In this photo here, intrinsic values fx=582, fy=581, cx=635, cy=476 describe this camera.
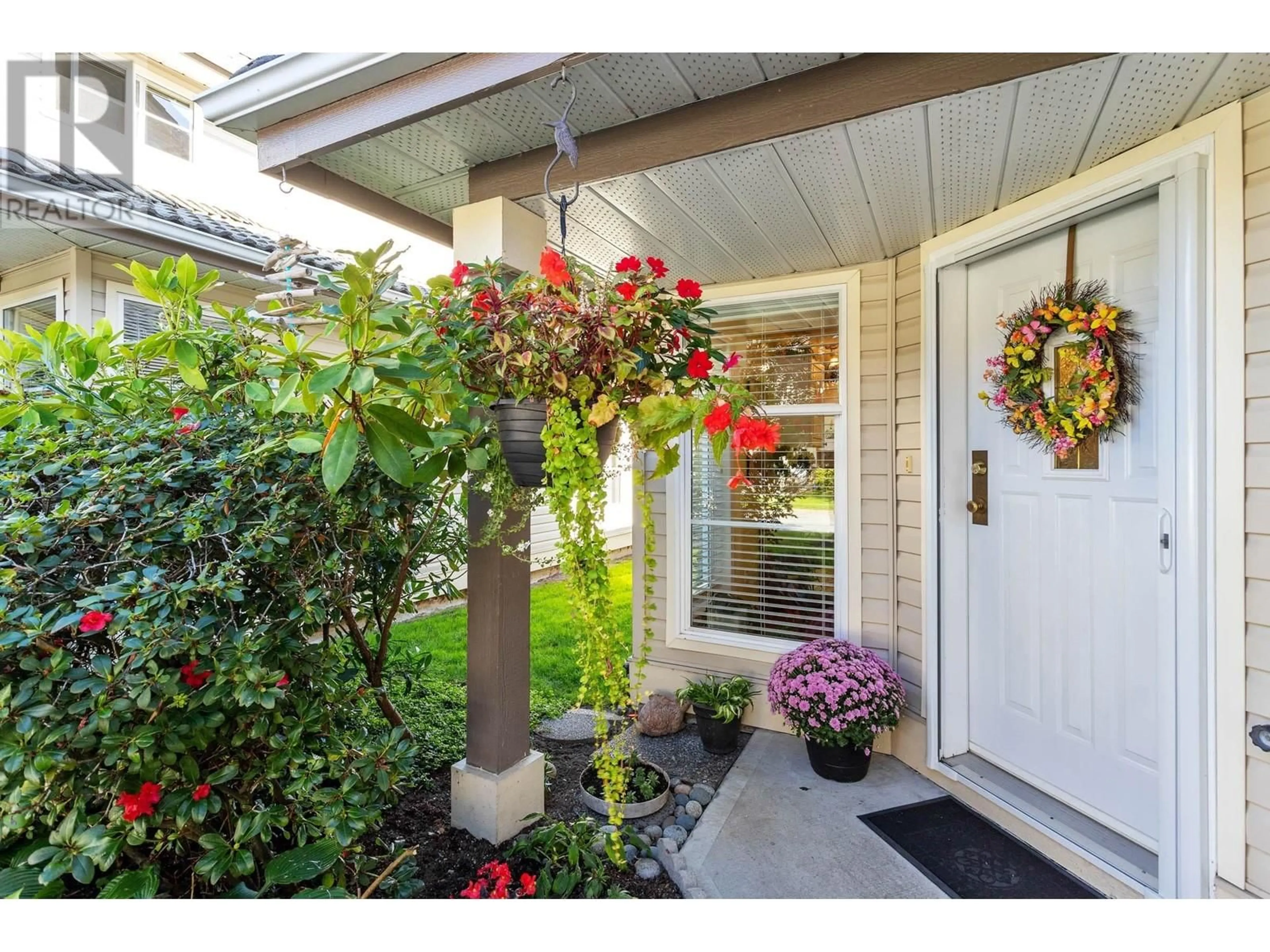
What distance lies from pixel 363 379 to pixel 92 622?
626 millimetres

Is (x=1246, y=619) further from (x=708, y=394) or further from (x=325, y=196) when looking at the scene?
(x=325, y=196)

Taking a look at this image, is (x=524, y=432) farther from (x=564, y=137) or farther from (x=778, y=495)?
(x=778, y=495)

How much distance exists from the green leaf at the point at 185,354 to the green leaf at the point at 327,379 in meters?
0.65

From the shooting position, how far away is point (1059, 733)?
216 centimetres

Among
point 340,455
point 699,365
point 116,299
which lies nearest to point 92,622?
point 340,455

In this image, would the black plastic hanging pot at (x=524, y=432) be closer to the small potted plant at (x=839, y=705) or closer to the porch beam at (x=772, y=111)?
the porch beam at (x=772, y=111)

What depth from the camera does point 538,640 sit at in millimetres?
4402

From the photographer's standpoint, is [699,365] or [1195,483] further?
[1195,483]

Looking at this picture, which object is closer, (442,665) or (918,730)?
(918,730)

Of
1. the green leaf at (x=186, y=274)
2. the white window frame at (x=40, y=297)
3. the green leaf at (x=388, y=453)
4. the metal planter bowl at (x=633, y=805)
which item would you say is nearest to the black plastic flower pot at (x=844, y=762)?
the metal planter bowl at (x=633, y=805)

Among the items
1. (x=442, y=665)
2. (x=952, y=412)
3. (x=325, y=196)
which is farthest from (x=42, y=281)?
(x=952, y=412)

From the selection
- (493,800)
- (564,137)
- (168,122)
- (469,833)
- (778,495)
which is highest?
(168,122)

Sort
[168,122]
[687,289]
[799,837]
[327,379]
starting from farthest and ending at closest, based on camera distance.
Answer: [168,122] → [799,837] → [687,289] → [327,379]

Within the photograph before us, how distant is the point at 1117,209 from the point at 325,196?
2741 mm
